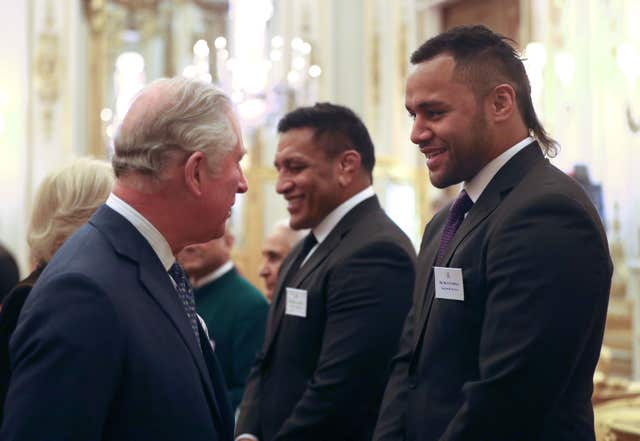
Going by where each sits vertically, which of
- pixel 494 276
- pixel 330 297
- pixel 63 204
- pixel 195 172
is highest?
pixel 195 172

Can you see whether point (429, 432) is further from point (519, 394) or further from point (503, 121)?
point (503, 121)

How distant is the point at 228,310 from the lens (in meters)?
4.05

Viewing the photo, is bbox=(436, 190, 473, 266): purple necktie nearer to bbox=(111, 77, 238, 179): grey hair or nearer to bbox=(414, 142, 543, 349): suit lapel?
bbox=(414, 142, 543, 349): suit lapel

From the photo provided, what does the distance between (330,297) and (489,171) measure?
890 millimetres

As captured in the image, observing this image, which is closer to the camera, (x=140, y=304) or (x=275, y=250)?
(x=140, y=304)

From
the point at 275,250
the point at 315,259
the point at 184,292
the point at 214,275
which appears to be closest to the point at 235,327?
the point at 214,275

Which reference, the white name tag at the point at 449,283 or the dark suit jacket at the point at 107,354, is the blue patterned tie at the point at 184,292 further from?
the white name tag at the point at 449,283

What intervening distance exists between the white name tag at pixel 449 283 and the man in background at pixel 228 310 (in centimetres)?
177

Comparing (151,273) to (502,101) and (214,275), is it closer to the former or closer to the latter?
(502,101)

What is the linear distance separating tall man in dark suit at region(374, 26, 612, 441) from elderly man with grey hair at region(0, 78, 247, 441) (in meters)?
0.54

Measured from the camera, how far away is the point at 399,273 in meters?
3.09

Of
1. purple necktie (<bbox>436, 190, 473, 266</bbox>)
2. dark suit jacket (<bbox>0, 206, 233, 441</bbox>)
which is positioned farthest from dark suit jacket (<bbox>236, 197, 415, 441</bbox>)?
dark suit jacket (<bbox>0, 206, 233, 441</bbox>)

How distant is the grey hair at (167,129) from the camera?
1.98m

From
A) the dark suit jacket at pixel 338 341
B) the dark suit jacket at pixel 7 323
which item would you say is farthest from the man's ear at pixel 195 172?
the dark suit jacket at pixel 338 341
